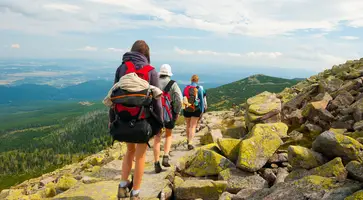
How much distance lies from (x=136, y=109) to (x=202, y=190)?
3984 mm

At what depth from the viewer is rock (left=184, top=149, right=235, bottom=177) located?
11109 mm

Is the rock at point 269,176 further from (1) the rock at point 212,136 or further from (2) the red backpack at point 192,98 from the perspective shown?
(2) the red backpack at point 192,98

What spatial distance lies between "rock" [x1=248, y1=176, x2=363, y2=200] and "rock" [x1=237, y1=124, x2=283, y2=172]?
9.51 feet

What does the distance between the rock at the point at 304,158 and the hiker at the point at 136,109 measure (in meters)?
4.36

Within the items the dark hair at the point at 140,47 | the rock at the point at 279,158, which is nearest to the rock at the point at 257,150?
the rock at the point at 279,158

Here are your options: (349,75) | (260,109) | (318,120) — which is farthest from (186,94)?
(349,75)

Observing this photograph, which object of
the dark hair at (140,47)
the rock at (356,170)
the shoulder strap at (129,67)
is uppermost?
the dark hair at (140,47)

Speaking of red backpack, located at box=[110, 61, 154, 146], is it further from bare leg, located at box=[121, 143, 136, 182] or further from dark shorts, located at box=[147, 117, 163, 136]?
bare leg, located at box=[121, 143, 136, 182]

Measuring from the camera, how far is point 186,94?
683 inches

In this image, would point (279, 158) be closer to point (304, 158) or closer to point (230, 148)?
point (230, 148)

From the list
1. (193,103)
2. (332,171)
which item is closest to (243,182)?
(332,171)

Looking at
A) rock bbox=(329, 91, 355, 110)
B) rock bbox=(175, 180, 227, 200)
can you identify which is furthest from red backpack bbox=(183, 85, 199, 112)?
rock bbox=(175, 180, 227, 200)

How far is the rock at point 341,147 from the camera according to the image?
828cm

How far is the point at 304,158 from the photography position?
8.77 meters
